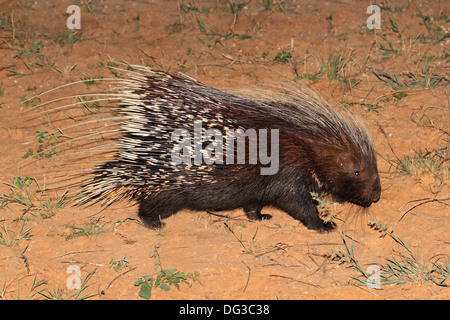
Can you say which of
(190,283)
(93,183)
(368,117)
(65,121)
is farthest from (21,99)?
(368,117)

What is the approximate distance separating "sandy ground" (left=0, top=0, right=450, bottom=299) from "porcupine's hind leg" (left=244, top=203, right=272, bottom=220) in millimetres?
68

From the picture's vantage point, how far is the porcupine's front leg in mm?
3268

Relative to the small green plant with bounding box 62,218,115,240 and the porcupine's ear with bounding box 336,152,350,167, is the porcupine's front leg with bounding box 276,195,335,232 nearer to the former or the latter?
the porcupine's ear with bounding box 336,152,350,167

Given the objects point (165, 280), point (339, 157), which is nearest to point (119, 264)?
point (165, 280)

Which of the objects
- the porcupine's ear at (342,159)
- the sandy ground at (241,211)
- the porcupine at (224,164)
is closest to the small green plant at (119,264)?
the sandy ground at (241,211)

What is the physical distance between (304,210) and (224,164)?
589 mm

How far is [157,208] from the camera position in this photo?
327 centimetres

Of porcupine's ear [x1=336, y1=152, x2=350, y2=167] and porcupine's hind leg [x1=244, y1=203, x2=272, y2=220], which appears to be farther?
porcupine's hind leg [x1=244, y1=203, x2=272, y2=220]

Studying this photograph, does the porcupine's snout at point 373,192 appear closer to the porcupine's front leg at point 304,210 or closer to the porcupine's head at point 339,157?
the porcupine's head at point 339,157

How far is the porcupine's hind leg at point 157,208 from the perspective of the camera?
3227mm

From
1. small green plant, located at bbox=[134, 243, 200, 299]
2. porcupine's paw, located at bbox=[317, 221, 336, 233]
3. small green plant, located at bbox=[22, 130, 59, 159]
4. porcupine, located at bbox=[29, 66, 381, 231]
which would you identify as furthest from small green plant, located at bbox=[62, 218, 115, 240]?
porcupine's paw, located at bbox=[317, 221, 336, 233]

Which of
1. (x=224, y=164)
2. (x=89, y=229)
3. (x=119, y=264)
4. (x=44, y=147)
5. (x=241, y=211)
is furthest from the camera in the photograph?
(x=44, y=147)

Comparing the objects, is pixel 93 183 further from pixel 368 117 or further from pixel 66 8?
pixel 66 8

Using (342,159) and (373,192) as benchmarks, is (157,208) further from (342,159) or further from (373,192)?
(373,192)
